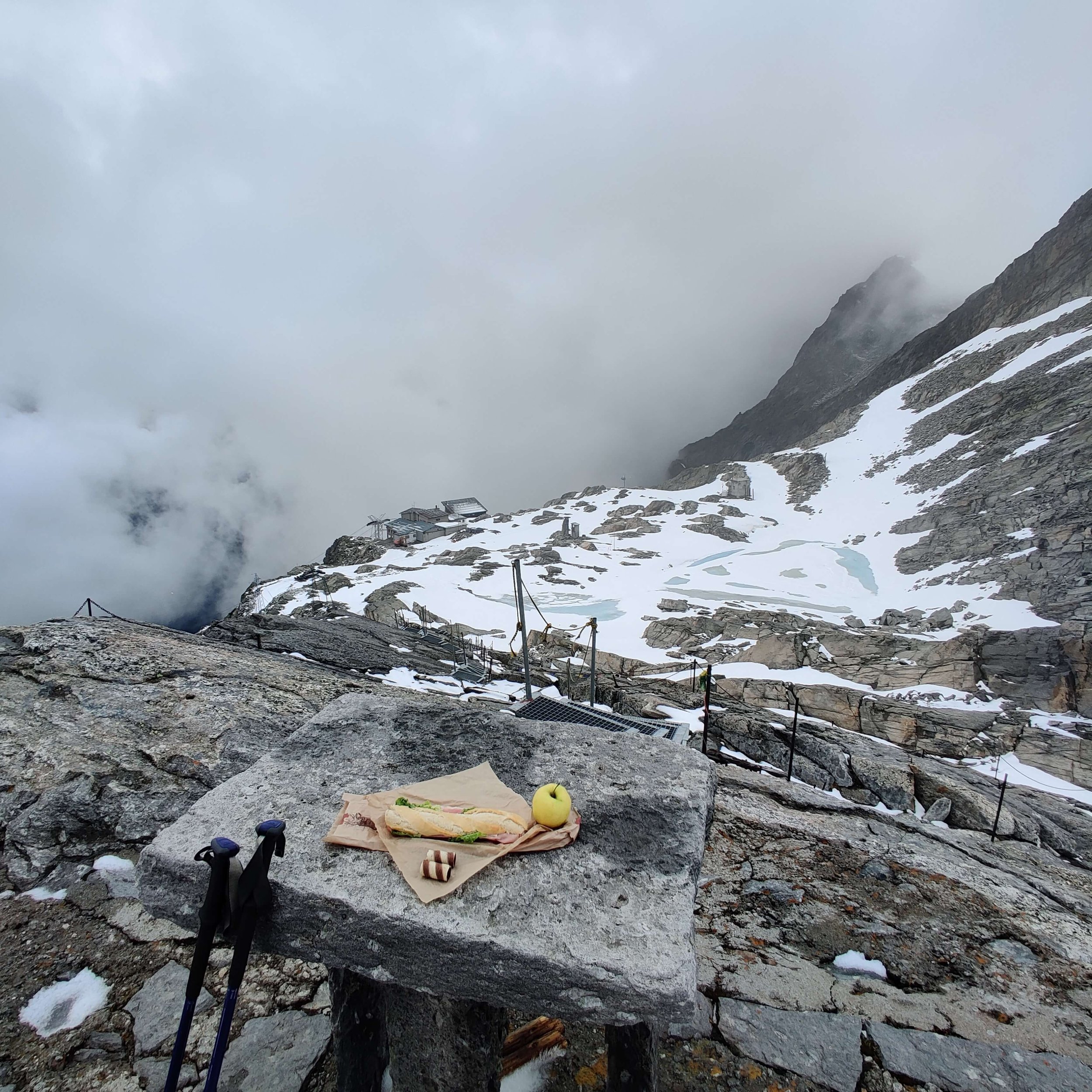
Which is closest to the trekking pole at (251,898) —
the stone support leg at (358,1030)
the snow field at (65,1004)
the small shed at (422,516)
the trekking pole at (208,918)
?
the trekking pole at (208,918)

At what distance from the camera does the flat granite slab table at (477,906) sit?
2066 mm

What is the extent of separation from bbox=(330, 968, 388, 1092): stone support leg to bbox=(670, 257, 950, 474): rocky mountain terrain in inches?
5347

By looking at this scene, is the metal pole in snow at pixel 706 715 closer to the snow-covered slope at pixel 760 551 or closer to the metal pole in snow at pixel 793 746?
the metal pole in snow at pixel 793 746

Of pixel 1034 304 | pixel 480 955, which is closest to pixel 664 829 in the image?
pixel 480 955

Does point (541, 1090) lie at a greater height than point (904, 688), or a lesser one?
greater

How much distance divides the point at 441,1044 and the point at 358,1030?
1.99 ft

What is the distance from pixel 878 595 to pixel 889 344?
13232cm

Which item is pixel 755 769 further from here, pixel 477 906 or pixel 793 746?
pixel 477 906

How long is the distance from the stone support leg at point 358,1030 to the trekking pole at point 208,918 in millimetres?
856

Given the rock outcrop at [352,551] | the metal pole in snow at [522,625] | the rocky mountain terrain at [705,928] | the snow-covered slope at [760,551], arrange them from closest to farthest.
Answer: the rocky mountain terrain at [705,928]
the metal pole in snow at [522,625]
the snow-covered slope at [760,551]
the rock outcrop at [352,551]

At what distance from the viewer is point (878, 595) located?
36.1 m

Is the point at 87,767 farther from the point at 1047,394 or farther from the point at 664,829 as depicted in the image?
the point at 1047,394

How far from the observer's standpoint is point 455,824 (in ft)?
8.43

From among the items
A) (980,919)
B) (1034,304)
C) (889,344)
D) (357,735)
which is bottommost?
(980,919)
